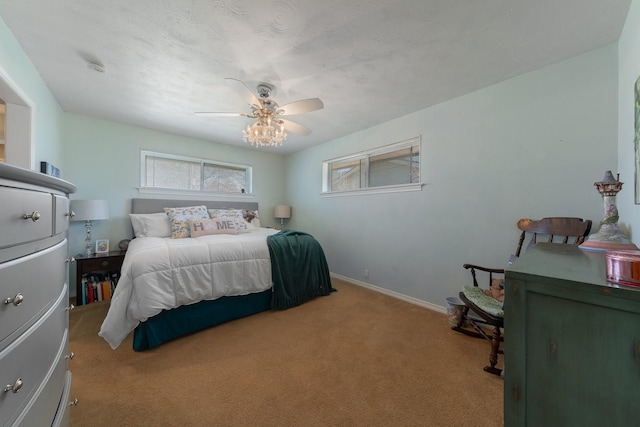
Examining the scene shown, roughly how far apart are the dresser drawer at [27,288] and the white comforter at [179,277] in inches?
43.8

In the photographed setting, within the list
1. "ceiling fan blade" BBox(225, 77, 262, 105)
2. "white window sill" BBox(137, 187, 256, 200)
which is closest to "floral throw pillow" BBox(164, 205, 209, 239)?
"white window sill" BBox(137, 187, 256, 200)

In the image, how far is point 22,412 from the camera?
1.99ft

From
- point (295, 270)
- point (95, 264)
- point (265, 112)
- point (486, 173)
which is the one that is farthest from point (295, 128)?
point (95, 264)

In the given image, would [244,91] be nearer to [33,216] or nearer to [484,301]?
[33,216]

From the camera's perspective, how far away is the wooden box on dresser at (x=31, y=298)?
1.82 feet

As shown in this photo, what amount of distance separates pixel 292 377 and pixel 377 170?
274 cm

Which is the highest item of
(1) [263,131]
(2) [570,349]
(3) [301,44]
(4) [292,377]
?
(3) [301,44]

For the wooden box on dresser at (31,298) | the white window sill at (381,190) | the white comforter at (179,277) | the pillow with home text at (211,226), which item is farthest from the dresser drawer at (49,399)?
the white window sill at (381,190)

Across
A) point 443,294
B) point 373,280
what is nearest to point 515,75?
point 443,294

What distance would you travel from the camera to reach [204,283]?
84.0 inches

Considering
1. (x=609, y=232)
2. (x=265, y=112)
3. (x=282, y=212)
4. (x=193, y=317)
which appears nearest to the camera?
(x=609, y=232)

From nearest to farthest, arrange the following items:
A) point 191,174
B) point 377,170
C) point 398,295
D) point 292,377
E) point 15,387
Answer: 1. point 15,387
2. point 292,377
3. point 398,295
4. point 377,170
5. point 191,174

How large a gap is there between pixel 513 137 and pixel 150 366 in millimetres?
3543

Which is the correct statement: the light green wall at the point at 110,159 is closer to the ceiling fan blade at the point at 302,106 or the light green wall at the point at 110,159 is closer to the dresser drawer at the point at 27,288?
the ceiling fan blade at the point at 302,106
